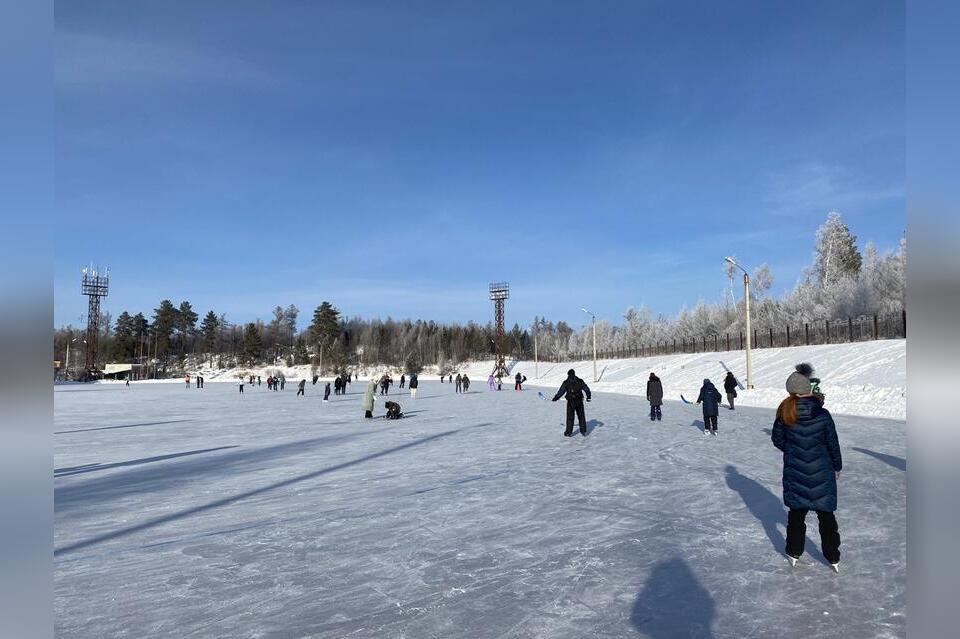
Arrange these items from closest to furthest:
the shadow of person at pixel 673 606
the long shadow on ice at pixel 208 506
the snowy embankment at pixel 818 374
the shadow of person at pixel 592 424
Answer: the shadow of person at pixel 673 606 → the long shadow on ice at pixel 208 506 → the shadow of person at pixel 592 424 → the snowy embankment at pixel 818 374

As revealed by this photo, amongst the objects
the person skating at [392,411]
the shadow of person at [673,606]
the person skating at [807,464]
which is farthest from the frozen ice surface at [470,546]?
the person skating at [392,411]

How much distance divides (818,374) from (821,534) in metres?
28.8

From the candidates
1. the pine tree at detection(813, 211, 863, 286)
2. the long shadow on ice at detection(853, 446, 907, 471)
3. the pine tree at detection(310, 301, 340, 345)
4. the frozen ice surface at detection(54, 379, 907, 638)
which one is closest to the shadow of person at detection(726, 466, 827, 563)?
the frozen ice surface at detection(54, 379, 907, 638)

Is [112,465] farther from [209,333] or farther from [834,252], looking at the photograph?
[209,333]

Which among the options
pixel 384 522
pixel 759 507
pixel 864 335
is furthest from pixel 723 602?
pixel 864 335

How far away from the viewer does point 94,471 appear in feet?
32.4

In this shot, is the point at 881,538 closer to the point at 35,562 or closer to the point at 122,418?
the point at 35,562

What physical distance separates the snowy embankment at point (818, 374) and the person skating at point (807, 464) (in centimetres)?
1073

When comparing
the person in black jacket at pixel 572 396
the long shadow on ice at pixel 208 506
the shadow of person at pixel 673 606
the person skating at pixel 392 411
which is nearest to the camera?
the shadow of person at pixel 673 606

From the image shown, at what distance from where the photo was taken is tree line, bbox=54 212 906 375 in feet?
169

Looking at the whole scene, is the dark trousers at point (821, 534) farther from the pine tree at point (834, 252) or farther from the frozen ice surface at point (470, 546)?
the pine tree at point (834, 252)

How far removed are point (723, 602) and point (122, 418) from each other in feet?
76.0

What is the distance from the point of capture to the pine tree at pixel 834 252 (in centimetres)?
6569

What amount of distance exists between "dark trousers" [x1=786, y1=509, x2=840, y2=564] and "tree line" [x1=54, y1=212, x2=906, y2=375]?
49714 mm
